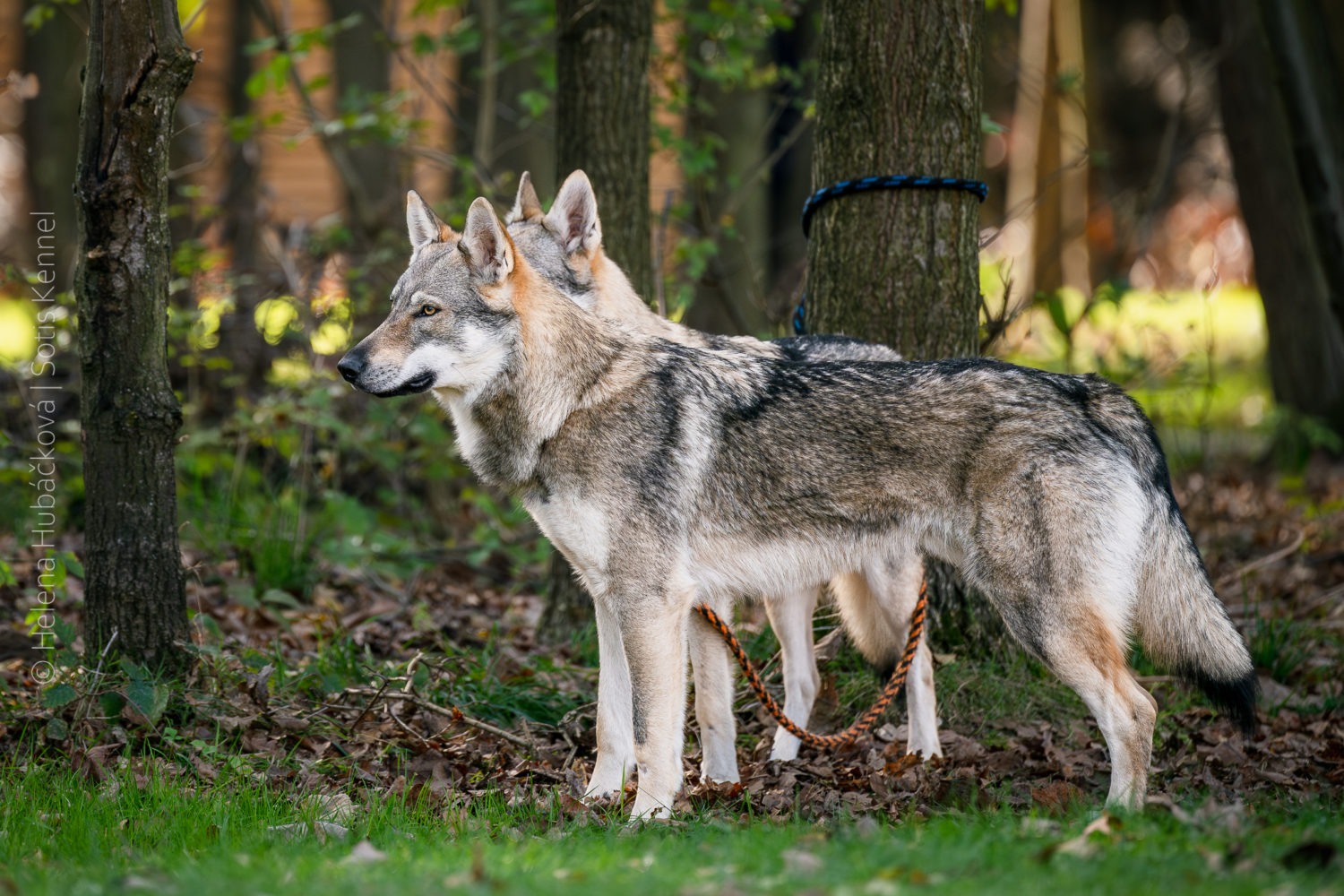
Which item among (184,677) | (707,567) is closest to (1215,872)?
(707,567)

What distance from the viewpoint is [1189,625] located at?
15.4 ft

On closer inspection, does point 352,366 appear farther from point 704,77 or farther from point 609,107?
point 704,77

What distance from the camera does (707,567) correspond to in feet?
16.2

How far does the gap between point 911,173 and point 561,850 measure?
377 cm

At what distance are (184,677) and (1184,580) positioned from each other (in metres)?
4.24

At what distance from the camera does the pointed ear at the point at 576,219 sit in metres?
6.55

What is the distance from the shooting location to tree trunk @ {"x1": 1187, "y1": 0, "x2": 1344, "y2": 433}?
450 inches

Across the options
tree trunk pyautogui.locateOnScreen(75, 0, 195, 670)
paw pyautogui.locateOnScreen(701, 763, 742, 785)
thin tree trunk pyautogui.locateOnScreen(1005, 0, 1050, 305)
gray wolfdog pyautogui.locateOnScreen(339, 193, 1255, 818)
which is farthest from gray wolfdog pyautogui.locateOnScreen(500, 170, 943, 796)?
thin tree trunk pyautogui.locateOnScreen(1005, 0, 1050, 305)

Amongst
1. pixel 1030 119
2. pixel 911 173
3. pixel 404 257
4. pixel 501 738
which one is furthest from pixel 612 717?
pixel 1030 119

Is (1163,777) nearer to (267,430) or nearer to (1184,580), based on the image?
(1184,580)

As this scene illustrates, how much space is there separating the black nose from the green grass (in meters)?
1.61

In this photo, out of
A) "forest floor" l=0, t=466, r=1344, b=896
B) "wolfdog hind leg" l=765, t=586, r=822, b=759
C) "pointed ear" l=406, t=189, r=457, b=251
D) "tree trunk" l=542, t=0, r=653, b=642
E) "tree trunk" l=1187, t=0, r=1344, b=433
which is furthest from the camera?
"tree trunk" l=1187, t=0, r=1344, b=433

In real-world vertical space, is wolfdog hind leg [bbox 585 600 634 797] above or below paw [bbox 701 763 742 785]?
above

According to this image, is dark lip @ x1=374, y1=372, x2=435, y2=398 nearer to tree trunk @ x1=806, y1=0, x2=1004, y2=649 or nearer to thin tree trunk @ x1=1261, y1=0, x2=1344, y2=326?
tree trunk @ x1=806, y1=0, x2=1004, y2=649
